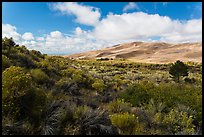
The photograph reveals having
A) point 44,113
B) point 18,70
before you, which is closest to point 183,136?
point 44,113

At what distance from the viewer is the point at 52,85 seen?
34.0 feet

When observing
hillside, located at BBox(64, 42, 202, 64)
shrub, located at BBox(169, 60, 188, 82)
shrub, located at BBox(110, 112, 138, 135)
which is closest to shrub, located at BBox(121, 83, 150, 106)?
shrub, located at BBox(110, 112, 138, 135)

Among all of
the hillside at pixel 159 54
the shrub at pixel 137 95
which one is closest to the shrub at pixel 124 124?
the shrub at pixel 137 95

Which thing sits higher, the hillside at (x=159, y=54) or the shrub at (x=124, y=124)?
the hillside at (x=159, y=54)

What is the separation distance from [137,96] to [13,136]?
5.88 metres

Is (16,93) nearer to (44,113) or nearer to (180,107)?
(44,113)

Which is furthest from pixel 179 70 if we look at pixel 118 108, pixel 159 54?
pixel 159 54

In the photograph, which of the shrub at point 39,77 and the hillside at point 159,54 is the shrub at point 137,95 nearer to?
the shrub at point 39,77

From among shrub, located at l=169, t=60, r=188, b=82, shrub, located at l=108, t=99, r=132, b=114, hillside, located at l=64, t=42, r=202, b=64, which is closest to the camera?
shrub, located at l=108, t=99, r=132, b=114

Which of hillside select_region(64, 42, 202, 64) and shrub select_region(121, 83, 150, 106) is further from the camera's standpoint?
hillside select_region(64, 42, 202, 64)

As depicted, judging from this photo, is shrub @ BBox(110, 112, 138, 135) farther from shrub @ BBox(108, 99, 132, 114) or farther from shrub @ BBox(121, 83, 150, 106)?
shrub @ BBox(121, 83, 150, 106)

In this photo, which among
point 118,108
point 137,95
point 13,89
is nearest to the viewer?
point 13,89

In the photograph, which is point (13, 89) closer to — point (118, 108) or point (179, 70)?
point (118, 108)

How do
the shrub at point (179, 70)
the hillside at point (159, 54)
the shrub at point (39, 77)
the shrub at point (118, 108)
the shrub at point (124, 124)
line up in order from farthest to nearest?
the hillside at point (159, 54) → the shrub at point (179, 70) → the shrub at point (39, 77) → the shrub at point (118, 108) → the shrub at point (124, 124)
